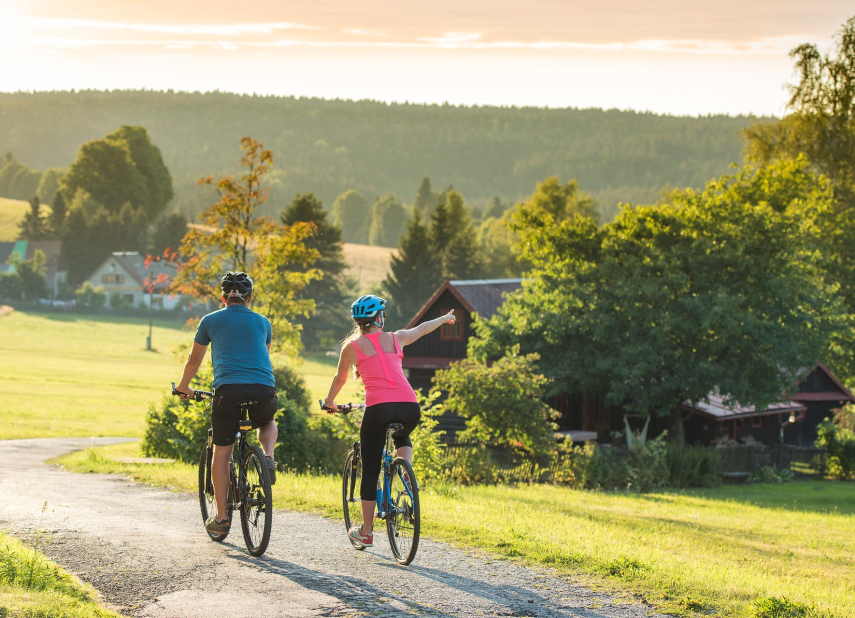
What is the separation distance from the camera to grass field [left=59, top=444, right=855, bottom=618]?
281 inches

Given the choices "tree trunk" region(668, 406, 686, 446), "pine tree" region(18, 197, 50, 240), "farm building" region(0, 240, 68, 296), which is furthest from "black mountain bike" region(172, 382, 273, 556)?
"pine tree" region(18, 197, 50, 240)

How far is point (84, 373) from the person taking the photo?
184 ft

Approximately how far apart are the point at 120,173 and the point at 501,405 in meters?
96.2

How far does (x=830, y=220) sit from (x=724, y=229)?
58.6 ft

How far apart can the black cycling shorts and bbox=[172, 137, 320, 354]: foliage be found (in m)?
28.6

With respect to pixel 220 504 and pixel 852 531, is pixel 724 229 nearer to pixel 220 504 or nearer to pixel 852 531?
pixel 852 531

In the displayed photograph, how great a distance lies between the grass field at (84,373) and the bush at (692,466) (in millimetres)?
10257

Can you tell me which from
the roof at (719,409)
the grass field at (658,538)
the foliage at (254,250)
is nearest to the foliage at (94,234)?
the foliage at (254,250)

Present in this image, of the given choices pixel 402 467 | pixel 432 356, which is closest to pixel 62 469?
pixel 402 467

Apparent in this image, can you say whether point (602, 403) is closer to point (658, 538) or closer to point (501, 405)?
point (501, 405)

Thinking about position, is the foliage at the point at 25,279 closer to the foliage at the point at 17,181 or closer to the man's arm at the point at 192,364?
the foliage at the point at 17,181

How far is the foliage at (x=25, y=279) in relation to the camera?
9700 centimetres

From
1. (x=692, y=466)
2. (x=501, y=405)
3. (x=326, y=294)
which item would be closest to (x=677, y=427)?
(x=692, y=466)

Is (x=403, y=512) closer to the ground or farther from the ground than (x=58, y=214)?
closer to the ground
